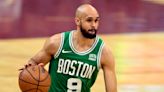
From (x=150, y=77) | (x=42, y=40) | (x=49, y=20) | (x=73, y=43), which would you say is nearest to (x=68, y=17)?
(x=49, y=20)

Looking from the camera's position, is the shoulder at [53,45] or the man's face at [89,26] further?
the shoulder at [53,45]

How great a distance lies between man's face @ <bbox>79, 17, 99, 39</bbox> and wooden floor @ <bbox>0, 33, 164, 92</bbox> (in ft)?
9.49

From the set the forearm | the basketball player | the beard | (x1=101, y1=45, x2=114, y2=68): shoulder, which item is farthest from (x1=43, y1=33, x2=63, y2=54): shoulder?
the forearm

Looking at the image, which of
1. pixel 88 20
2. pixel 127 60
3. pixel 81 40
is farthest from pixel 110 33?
pixel 88 20

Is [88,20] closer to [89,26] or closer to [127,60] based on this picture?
[89,26]

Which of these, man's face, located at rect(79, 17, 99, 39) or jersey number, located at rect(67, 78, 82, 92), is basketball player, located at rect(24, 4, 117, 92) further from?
man's face, located at rect(79, 17, 99, 39)

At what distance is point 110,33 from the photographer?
40.7 ft

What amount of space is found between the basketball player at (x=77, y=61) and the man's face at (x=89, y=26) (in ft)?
0.40

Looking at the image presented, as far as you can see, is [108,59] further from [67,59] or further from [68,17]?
[68,17]

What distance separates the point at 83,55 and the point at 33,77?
2.20 ft

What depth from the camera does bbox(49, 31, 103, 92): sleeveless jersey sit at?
20.9 feet

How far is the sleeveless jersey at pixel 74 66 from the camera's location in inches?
251

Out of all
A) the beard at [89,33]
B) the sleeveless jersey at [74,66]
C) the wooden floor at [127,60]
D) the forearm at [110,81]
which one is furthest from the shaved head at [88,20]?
the wooden floor at [127,60]

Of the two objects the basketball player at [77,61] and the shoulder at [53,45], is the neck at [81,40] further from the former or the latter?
the shoulder at [53,45]
